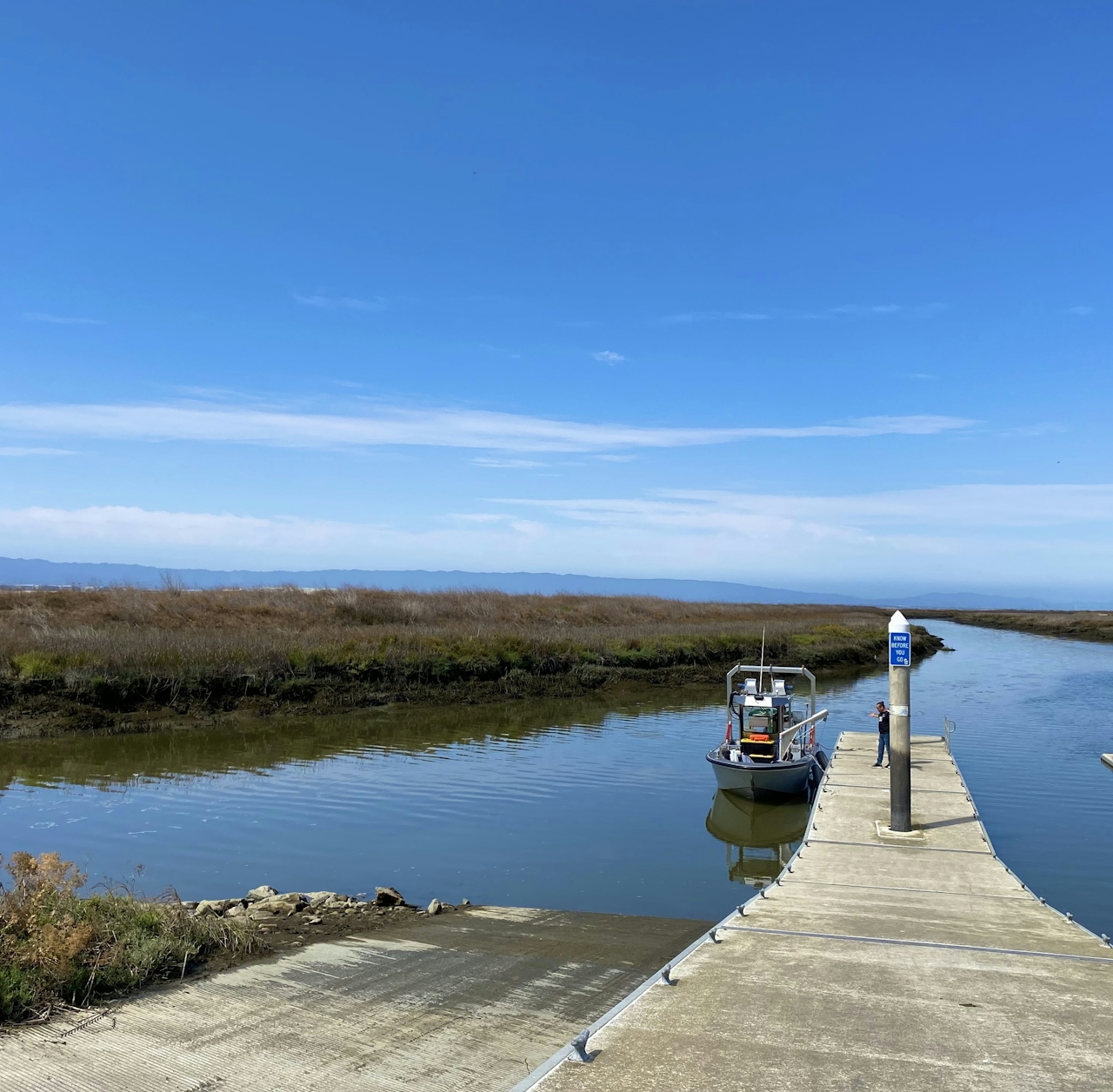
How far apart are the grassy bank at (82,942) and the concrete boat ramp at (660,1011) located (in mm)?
382

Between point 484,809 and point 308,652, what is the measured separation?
18.5 meters

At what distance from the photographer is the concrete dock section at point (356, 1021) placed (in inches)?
271

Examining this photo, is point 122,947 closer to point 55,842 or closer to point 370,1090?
point 370,1090

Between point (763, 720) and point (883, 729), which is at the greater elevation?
point (763, 720)

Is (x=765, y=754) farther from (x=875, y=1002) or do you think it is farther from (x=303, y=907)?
(x=875, y=1002)

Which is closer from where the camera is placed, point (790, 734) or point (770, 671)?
point (790, 734)

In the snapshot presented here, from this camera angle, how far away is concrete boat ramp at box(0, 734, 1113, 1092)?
6.07m

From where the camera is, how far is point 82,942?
8305mm

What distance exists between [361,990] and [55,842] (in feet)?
34.8

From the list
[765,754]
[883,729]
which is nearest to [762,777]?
[765,754]

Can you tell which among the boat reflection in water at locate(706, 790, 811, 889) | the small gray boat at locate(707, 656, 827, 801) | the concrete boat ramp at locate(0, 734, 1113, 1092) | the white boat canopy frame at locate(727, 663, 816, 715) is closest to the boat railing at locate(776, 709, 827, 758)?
the small gray boat at locate(707, 656, 827, 801)

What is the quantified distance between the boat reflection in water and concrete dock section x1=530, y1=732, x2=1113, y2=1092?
4.37m

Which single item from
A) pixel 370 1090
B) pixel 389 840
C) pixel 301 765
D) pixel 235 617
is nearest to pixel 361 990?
pixel 370 1090

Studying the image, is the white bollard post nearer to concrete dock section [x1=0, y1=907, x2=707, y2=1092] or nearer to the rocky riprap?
concrete dock section [x1=0, y1=907, x2=707, y2=1092]
